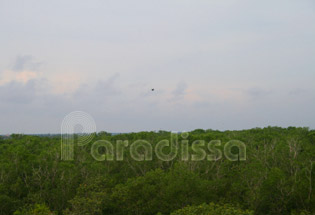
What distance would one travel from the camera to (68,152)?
167 ft

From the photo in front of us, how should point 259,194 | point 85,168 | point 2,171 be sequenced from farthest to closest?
point 85,168, point 2,171, point 259,194

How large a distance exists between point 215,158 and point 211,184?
8572 millimetres

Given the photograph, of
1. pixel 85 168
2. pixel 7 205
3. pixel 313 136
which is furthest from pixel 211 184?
pixel 313 136

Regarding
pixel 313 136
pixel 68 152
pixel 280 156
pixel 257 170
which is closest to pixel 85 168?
pixel 68 152

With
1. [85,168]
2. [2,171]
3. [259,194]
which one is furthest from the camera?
[85,168]

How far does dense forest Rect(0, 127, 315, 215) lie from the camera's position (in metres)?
34.2

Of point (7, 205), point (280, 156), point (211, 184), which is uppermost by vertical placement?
point (280, 156)

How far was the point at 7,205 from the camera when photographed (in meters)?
37.8

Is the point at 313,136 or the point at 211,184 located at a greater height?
the point at 313,136

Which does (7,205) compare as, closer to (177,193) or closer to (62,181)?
(62,181)

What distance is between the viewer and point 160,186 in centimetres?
3650

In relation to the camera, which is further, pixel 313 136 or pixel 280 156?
pixel 313 136

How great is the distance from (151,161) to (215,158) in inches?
→ 416

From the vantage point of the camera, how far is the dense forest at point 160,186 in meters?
34.2
